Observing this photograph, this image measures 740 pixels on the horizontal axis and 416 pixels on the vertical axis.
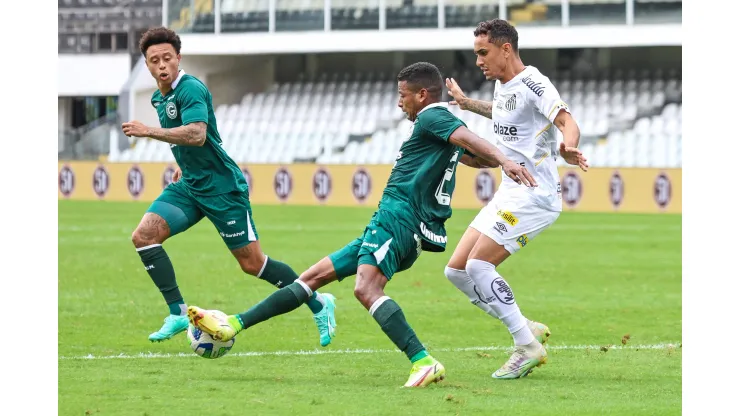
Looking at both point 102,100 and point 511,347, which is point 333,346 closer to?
point 511,347

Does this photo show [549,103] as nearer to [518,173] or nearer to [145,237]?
[518,173]

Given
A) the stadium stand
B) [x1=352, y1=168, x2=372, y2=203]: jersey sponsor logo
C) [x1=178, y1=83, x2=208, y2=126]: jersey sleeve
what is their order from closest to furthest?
[x1=178, y1=83, x2=208, y2=126]: jersey sleeve, [x1=352, y1=168, x2=372, y2=203]: jersey sponsor logo, the stadium stand

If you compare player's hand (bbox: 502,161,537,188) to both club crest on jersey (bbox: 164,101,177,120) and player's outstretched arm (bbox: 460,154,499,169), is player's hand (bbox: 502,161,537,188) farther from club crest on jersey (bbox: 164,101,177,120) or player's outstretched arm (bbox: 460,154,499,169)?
club crest on jersey (bbox: 164,101,177,120)

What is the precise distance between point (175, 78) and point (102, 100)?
41338 mm

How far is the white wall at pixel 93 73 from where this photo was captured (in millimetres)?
45844

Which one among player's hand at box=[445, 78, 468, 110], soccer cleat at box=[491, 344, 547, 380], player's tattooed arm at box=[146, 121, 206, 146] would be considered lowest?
soccer cleat at box=[491, 344, 547, 380]

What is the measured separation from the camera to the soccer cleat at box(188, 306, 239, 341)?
286 inches

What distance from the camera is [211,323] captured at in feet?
23.9

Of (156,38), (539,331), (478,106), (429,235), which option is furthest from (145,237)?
(539,331)

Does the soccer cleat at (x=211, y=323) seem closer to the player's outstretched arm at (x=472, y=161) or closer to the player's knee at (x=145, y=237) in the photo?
the player's knee at (x=145, y=237)

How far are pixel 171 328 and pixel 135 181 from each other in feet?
81.2

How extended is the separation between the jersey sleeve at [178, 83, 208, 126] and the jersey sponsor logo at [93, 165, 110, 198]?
25433 mm

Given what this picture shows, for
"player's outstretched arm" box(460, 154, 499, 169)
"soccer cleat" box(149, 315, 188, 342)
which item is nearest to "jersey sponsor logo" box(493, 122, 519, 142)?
"player's outstretched arm" box(460, 154, 499, 169)

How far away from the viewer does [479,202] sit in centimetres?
2941
